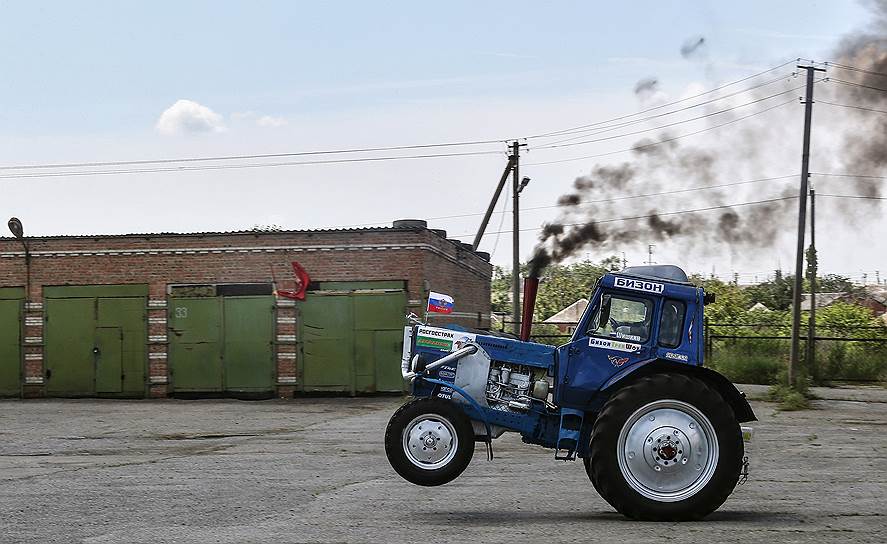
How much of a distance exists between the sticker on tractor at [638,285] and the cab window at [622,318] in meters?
0.11

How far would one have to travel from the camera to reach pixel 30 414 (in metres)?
24.6

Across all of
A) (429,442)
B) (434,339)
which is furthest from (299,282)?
(429,442)

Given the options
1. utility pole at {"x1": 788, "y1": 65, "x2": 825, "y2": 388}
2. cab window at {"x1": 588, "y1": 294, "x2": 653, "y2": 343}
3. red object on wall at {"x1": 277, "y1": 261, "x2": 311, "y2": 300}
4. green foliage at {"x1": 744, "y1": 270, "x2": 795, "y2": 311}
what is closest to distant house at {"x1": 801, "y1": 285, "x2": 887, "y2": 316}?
green foliage at {"x1": 744, "y1": 270, "x2": 795, "y2": 311}

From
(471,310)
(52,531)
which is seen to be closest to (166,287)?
(471,310)

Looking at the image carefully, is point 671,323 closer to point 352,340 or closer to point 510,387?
point 510,387

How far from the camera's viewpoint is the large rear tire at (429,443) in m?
9.73

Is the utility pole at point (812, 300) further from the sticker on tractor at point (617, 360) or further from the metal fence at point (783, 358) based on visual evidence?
the sticker on tractor at point (617, 360)

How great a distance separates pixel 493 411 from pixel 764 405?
719 inches

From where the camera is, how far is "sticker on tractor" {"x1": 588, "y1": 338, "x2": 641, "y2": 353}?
9.63m

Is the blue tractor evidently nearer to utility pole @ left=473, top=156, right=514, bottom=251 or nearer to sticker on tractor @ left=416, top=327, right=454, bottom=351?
sticker on tractor @ left=416, top=327, right=454, bottom=351

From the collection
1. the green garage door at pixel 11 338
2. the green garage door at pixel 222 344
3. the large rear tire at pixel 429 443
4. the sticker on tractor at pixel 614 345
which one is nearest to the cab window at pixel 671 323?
the sticker on tractor at pixel 614 345

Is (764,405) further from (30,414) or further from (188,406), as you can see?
(30,414)

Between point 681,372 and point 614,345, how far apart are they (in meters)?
0.66

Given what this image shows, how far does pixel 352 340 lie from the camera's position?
28.2m
